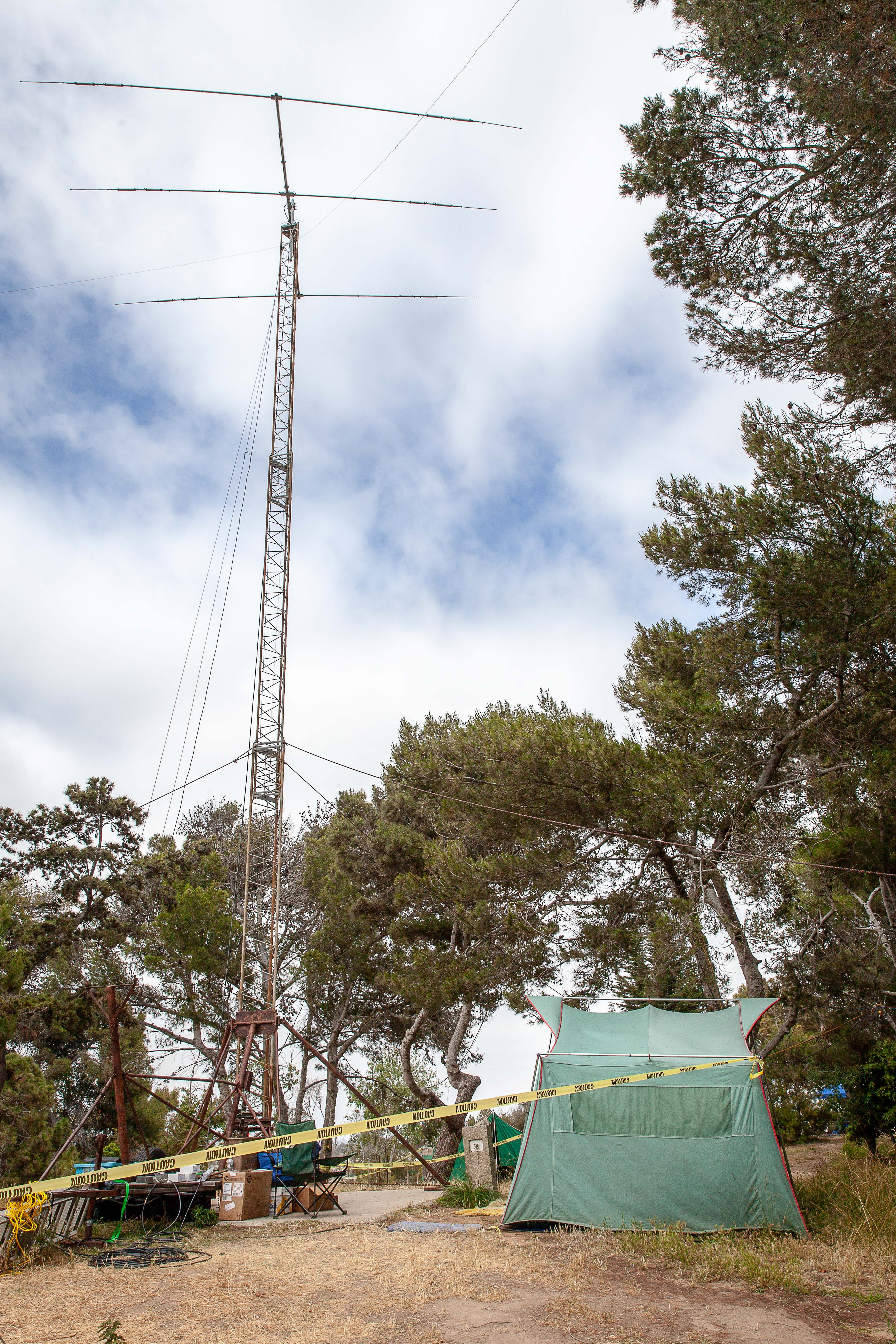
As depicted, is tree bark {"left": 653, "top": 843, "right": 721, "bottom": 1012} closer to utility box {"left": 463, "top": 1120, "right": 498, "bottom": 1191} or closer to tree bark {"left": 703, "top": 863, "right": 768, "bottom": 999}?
tree bark {"left": 703, "top": 863, "right": 768, "bottom": 999}

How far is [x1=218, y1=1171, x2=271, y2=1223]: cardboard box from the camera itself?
10.5 metres

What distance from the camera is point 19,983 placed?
15703 mm

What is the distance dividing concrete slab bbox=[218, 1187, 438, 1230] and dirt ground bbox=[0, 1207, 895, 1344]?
3.11 m

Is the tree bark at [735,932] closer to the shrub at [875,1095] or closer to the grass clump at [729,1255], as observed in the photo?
the shrub at [875,1095]

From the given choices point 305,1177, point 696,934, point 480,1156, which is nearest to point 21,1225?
point 305,1177

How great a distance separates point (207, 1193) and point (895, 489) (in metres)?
12.1

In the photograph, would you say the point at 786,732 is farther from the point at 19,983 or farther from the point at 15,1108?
the point at 15,1108

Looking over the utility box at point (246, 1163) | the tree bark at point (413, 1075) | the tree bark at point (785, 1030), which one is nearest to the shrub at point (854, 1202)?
the tree bark at point (785, 1030)

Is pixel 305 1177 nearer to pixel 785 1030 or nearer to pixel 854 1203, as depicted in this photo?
pixel 785 1030

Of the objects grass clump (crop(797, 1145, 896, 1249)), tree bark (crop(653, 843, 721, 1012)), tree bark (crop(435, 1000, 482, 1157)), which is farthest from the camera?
tree bark (crop(435, 1000, 482, 1157))

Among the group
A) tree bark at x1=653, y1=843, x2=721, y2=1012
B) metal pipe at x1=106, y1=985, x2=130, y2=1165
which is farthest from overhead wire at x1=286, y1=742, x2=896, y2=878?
metal pipe at x1=106, y1=985, x2=130, y2=1165

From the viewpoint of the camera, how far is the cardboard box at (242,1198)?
412 inches

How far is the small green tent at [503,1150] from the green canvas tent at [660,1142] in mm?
5823

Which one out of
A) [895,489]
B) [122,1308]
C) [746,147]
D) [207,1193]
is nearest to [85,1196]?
[207,1193]
